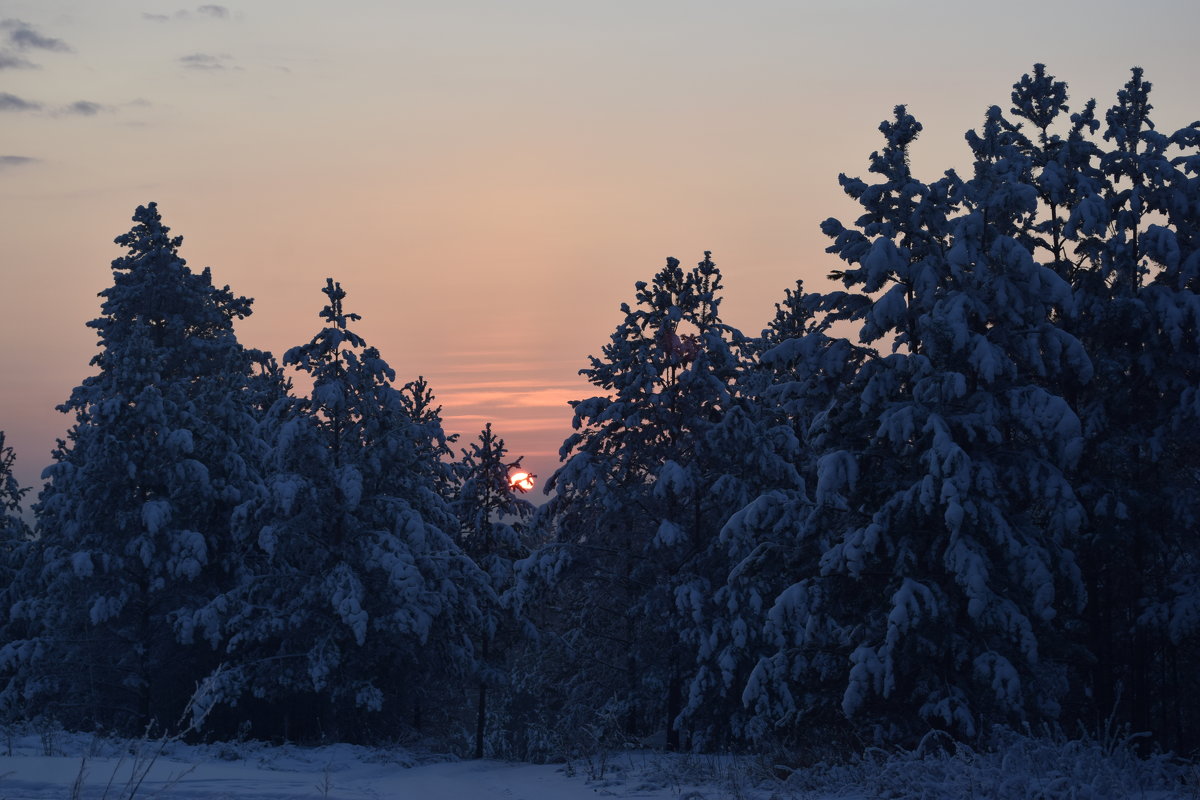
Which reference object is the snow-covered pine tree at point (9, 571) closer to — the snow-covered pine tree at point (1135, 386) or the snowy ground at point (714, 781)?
the snowy ground at point (714, 781)

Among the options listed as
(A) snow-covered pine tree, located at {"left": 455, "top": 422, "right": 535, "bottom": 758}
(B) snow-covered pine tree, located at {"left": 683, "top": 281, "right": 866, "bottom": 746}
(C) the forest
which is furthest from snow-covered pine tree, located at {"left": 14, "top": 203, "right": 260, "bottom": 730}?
(B) snow-covered pine tree, located at {"left": 683, "top": 281, "right": 866, "bottom": 746}

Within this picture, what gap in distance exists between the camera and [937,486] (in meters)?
16.7

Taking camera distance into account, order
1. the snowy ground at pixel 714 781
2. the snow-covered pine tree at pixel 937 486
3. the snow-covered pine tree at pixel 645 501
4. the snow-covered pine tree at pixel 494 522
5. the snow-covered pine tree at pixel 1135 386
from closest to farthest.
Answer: the snowy ground at pixel 714 781
the snow-covered pine tree at pixel 937 486
the snow-covered pine tree at pixel 1135 386
the snow-covered pine tree at pixel 645 501
the snow-covered pine tree at pixel 494 522

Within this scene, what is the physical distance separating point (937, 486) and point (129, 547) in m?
20.2

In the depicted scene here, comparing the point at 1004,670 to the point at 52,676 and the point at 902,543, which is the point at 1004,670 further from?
the point at 52,676

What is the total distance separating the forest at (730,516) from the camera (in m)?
17.3

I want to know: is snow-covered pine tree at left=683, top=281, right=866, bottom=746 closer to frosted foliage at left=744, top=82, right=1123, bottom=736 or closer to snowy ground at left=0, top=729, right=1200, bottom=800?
frosted foliage at left=744, top=82, right=1123, bottom=736

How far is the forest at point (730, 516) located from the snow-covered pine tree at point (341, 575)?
95mm

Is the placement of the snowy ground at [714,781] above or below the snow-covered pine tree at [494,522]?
below

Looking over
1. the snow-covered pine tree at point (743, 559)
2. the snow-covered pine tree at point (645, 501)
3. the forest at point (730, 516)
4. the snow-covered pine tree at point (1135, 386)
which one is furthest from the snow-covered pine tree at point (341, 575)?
the snow-covered pine tree at point (1135, 386)

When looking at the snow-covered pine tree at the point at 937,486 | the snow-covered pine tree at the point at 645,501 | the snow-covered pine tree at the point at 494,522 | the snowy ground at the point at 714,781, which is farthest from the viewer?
the snow-covered pine tree at the point at 494,522

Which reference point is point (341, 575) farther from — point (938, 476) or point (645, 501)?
point (938, 476)

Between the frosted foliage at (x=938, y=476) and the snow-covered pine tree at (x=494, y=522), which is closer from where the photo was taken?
the frosted foliage at (x=938, y=476)

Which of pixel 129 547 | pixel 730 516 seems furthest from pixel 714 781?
pixel 129 547
